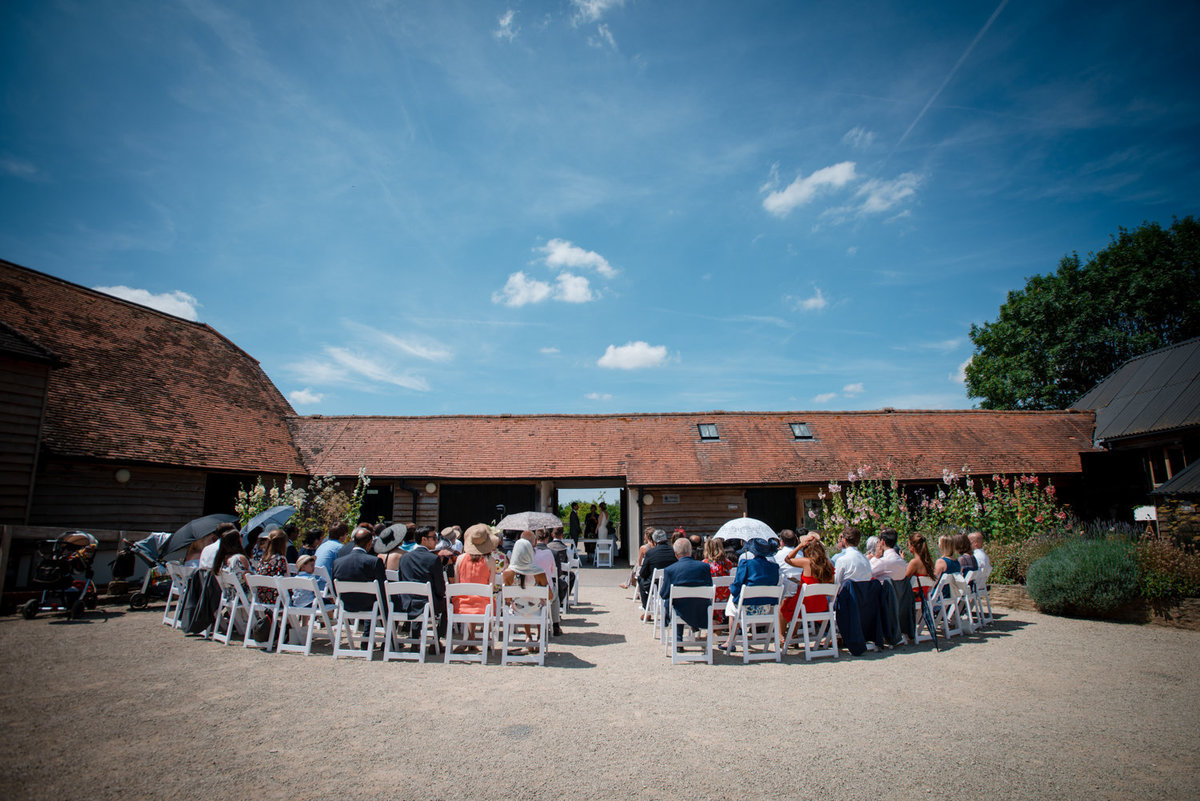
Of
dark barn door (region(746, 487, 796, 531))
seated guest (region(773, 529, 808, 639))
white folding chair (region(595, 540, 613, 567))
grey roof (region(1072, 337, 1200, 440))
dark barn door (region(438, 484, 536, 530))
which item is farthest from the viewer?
dark barn door (region(746, 487, 796, 531))

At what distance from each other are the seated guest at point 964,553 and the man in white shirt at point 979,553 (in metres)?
0.09

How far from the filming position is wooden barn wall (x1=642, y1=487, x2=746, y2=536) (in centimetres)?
1848

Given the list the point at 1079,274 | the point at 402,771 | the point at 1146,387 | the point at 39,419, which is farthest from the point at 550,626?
the point at 1079,274

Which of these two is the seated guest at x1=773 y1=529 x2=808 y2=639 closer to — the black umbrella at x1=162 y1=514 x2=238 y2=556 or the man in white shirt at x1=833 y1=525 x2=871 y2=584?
the man in white shirt at x1=833 y1=525 x2=871 y2=584

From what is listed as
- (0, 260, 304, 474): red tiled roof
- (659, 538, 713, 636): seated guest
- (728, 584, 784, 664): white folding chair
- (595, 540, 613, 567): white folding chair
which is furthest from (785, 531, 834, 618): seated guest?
(0, 260, 304, 474): red tiled roof

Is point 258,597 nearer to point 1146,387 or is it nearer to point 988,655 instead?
point 988,655

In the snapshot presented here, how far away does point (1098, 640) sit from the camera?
7.42 m

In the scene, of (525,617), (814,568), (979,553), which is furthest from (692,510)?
(525,617)

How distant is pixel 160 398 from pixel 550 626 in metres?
13.0

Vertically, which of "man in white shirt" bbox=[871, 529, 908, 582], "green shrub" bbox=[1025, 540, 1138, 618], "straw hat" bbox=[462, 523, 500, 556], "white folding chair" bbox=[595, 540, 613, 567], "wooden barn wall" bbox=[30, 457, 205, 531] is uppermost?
"wooden barn wall" bbox=[30, 457, 205, 531]

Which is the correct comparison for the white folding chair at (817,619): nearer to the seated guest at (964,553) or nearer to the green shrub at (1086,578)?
the seated guest at (964,553)

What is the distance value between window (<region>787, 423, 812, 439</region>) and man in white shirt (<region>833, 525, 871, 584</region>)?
13.9 m

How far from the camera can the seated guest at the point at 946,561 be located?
7844 mm

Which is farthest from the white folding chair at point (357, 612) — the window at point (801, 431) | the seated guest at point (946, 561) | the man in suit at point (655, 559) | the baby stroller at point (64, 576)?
the window at point (801, 431)
